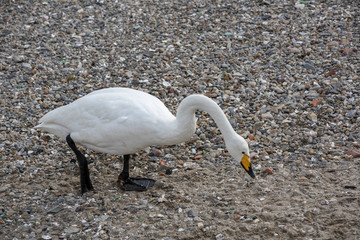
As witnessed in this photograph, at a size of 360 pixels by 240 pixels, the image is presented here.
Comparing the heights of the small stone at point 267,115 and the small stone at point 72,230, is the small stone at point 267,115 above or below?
above

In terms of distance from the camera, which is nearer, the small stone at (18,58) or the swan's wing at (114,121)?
the swan's wing at (114,121)

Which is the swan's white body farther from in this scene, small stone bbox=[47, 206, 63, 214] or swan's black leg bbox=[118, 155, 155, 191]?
small stone bbox=[47, 206, 63, 214]

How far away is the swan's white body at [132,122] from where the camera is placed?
5.65 m

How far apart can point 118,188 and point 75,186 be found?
1.78ft

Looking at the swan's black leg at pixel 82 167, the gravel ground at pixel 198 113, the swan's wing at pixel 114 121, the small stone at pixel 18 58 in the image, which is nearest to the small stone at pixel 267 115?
the gravel ground at pixel 198 113

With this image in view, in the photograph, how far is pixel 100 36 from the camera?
9.52m

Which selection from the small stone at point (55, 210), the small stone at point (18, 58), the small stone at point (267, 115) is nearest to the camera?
the small stone at point (55, 210)

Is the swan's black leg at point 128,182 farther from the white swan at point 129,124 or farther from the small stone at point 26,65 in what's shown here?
the small stone at point 26,65

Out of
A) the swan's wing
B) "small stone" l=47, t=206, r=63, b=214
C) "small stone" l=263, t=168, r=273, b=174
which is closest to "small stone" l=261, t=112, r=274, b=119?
"small stone" l=263, t=168, r=273, b=174

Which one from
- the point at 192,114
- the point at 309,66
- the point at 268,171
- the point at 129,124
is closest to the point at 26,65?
the point at 129,124

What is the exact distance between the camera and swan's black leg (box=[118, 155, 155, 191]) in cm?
627

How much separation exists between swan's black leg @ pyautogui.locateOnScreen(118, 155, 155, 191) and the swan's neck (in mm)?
937

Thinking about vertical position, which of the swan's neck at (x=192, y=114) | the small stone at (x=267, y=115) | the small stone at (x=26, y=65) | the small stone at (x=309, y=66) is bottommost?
the small stone at (x=26, y=65)

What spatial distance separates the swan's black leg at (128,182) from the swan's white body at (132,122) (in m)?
0.42
